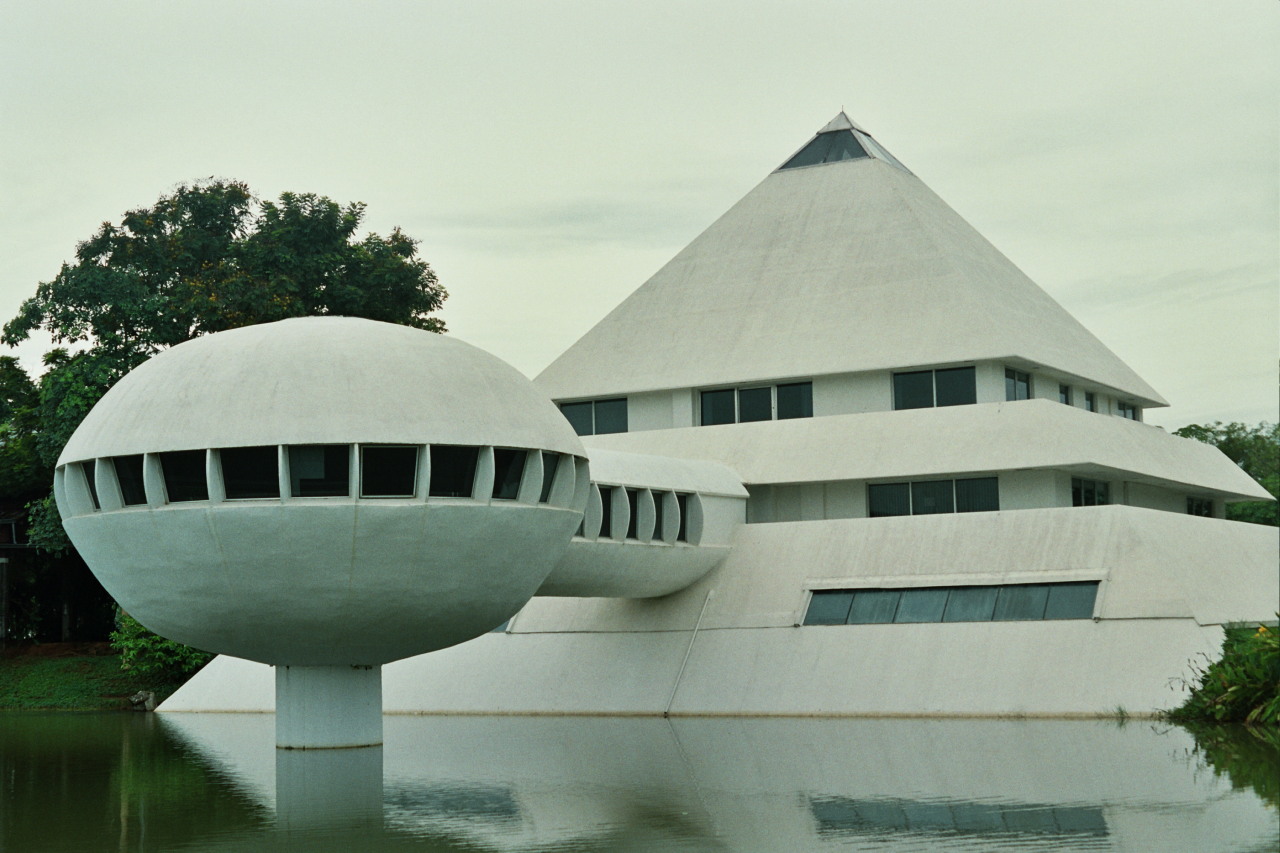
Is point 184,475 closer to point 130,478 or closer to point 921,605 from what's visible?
point 130,478

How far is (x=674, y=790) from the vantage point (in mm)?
20078

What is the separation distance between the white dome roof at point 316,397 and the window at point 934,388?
14.9 meters

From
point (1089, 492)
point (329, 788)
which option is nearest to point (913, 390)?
point (1089, 492)

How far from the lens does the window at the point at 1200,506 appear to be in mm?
46094

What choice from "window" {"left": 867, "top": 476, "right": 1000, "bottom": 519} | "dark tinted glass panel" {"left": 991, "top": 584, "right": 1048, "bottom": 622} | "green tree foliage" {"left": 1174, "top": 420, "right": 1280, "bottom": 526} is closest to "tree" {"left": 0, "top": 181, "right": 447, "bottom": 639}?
"window" {"left": 867, "top": 476, "right": 1000, "bottom": 519}

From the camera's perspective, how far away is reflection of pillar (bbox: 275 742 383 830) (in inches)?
713

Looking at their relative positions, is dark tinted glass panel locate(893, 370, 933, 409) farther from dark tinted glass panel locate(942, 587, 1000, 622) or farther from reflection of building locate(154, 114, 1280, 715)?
dark tinted glass panel locate(942, 587, 1000, 622)

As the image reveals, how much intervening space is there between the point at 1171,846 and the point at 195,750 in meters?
19.0

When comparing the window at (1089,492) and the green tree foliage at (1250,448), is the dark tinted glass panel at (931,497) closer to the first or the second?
the window at (1089,492)

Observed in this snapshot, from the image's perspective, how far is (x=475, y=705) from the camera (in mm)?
35375

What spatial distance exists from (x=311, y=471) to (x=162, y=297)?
2472cm

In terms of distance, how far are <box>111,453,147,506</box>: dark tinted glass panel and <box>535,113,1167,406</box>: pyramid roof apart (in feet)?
60.7

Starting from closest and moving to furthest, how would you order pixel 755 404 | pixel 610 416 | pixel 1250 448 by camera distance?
Result: pixel 755 404 < pixel 610 416 < pixel 1250 448

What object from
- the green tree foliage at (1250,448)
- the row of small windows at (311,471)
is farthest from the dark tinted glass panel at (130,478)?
the green tree foliage at (1250,448)
